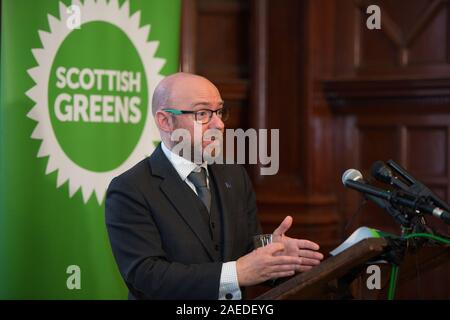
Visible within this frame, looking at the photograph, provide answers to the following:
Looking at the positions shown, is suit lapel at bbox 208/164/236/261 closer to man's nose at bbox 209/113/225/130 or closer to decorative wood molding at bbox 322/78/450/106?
man's nose at bbox 209/113/225/130

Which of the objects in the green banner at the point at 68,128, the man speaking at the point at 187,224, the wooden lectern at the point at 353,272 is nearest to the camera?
the wooden lectern at the point at 353,272

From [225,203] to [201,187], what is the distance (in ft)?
0.35

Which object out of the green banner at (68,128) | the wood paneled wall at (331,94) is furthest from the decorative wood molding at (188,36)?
the green banner at (68,128)

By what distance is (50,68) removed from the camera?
305cm

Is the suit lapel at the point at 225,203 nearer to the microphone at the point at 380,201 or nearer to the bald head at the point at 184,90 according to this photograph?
the bald head at the point at 184,90

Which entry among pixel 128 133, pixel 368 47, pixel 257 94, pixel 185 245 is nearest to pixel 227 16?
pixel 257 94

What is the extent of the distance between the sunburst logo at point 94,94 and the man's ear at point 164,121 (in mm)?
892

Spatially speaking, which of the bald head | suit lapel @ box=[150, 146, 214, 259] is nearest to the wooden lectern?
suit lapel @ box=[150, 146, 214, 259]

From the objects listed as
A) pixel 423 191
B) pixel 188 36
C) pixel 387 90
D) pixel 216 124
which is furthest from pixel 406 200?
pixel 188 36

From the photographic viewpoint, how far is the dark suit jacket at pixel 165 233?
207cm

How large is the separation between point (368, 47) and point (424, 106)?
507 millimetres

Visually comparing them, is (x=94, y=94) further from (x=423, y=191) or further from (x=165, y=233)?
(x=423, y=191)
